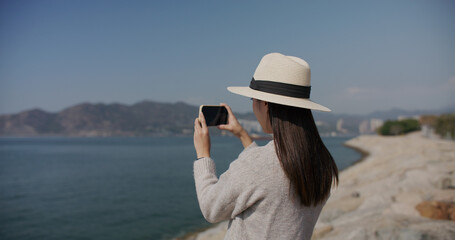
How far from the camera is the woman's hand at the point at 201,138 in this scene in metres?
1.55

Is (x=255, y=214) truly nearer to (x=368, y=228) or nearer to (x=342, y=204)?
(x=368, y=228)

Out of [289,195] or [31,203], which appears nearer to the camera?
[289,195]

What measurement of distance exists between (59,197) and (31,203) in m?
1.96

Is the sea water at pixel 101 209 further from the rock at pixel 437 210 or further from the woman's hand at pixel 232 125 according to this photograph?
the woman's hand at pixel 232 125

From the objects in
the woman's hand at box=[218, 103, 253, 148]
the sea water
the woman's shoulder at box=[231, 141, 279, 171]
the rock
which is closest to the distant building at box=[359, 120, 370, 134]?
the sea water

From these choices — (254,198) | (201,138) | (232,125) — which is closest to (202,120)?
(201,138)

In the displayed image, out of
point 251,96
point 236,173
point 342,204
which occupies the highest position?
point 251,96

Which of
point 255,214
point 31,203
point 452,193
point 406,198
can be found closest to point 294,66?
point 255,214

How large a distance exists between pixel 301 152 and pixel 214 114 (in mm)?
499

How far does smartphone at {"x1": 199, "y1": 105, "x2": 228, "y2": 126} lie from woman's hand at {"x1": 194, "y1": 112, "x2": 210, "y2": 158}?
4 cm

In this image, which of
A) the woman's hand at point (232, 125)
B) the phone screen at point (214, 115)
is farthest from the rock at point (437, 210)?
the phone screen at point (214, 115)

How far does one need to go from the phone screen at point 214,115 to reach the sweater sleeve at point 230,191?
0.30m

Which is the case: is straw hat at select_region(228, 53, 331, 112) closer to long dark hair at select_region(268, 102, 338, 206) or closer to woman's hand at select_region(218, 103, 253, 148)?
long dark hair at select_region(268, 102, 338, 206)

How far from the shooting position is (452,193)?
7.36m
